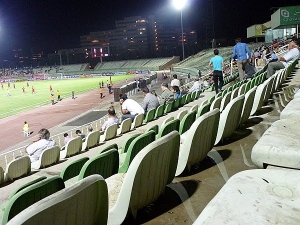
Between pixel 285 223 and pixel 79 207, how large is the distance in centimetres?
107

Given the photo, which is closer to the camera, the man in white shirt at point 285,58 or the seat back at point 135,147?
the seat back at point 135,147

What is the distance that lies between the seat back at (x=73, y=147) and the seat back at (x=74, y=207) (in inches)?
276

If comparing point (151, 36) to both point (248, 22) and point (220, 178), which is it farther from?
point (220, 178)

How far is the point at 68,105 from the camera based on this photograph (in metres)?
37.9

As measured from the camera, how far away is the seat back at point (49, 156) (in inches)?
300

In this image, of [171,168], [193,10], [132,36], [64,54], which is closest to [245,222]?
[171,168]

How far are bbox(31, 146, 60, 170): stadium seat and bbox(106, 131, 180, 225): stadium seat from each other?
510 cm

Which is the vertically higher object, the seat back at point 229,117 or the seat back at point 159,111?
the seat back at point 229,117

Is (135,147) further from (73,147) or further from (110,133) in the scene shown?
(110,133)

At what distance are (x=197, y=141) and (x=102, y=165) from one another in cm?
107

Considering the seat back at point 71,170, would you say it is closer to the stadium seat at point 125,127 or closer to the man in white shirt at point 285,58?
the stadium seat at point 125,127

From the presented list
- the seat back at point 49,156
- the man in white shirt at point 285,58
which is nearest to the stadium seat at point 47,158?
the seat back at point 49,156

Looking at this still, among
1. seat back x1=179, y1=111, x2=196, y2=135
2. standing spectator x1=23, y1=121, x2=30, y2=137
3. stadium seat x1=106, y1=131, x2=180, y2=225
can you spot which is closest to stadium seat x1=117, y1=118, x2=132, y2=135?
seat back x1=179, y1=111, x2=196, y2=135

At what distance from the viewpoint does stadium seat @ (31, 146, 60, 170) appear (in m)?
7.63
